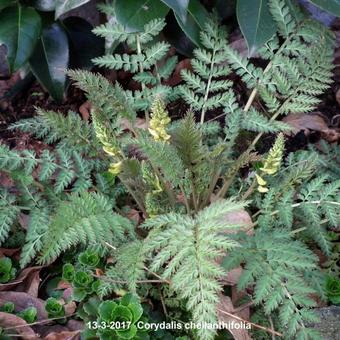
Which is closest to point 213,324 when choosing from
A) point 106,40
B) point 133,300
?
point 133,300

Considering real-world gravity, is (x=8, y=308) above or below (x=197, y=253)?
below

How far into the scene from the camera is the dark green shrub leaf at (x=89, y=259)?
150 centimetres

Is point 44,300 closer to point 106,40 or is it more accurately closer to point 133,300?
point 133,300

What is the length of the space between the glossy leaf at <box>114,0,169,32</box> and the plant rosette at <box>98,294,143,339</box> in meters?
0.86

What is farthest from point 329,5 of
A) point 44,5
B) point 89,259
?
point 89,259

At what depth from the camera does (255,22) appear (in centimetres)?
170

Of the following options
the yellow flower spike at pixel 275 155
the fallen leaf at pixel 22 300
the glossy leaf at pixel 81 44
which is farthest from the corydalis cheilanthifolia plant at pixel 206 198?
the glossy leaf at pixel 81 44

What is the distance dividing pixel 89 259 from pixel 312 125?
3.25 feet

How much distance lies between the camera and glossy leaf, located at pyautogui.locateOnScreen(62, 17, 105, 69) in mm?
1993

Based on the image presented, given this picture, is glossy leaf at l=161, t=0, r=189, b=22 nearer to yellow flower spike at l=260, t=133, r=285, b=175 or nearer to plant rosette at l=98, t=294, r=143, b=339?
yellow flower spike at l=260, t=133, r=285, b=175

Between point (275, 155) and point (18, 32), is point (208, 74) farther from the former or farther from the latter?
point (18, 32)

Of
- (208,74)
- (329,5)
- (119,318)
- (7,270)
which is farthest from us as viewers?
(208,74)

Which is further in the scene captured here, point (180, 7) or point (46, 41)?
point (46, 41)

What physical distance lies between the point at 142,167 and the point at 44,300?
0.50m
